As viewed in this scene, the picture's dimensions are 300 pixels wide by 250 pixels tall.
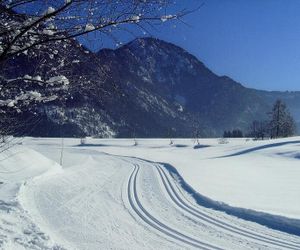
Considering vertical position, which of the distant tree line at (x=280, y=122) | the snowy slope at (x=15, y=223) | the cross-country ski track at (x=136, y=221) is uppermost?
the distant tree line at (x=280, y=122)

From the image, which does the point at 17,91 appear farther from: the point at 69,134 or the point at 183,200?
the point at 69,134

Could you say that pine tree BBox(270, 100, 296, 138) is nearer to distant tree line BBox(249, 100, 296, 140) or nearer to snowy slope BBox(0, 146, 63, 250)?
A: distant tree line BBox(249, 100, 296, 140)

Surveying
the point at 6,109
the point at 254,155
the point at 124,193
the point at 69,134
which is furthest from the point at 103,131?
the point at 6,109

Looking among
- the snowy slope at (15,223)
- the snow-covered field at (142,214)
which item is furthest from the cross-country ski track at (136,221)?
the snowy slope at (15,223)

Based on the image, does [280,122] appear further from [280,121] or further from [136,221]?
[136,221]

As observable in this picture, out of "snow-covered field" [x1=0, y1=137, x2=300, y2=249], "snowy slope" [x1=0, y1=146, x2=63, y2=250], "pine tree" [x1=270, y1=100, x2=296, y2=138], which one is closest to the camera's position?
"snowy slope" [x1=0, y1=146, x2=63, y2=250]

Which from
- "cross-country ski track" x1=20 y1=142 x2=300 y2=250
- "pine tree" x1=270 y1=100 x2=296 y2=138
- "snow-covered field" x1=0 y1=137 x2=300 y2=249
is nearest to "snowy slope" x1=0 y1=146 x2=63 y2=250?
"snow-covered field" x1=0 y1=137 x2=300 y2=249

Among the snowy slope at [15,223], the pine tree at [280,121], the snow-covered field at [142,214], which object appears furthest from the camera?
the pine tree at [280,121]

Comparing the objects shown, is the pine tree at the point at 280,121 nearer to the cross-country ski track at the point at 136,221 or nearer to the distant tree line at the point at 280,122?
the distant tree line at the point at 280,122

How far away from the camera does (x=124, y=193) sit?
754 inches

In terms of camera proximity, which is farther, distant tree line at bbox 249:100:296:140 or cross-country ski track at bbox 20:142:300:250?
distant tree line at bbox 249:100:296:140

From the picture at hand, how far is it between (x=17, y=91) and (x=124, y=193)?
13.7 m

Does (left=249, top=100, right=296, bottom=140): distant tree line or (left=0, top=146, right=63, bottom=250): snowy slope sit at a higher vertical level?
(left=249, top=100, right=296, bottom=140): distant tree line

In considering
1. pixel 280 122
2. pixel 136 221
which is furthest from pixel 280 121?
pixel 136 221
